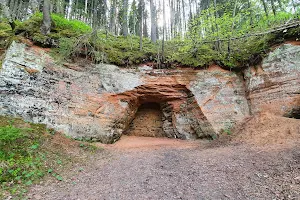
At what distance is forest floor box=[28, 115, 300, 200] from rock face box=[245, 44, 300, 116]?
1.42 meters

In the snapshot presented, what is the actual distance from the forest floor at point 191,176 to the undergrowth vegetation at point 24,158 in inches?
12.9

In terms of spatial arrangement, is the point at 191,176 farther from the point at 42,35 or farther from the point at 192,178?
the point at 42,35

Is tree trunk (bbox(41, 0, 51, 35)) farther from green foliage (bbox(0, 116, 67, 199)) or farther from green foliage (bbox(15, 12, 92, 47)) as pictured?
green foliage (bbox(0, 116, 67, 199))

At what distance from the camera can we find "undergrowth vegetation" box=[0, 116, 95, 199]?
3.63m

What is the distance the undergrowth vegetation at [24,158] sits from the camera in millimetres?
3633

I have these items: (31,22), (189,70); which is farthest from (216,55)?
(31,22)

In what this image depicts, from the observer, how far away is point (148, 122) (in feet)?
38.4

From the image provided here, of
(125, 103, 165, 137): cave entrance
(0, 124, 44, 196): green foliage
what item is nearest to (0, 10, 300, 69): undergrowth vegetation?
(125, 103, 165, 137): cave entrance

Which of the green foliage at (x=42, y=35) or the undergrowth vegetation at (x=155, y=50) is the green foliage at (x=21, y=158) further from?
the undergrowth vegetation at (x=155, y=50)

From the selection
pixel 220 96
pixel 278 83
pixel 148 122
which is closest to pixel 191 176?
pixel 220 96

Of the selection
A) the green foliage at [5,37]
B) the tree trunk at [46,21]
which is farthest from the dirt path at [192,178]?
the tree trunk at [46,21]

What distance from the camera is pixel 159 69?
33.0ft

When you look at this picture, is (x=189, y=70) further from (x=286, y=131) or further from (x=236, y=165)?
(x=236, y=165)

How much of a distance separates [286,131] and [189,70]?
18.1 ft
